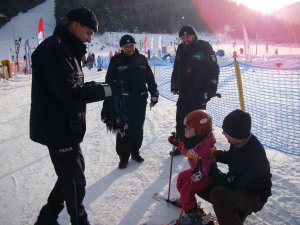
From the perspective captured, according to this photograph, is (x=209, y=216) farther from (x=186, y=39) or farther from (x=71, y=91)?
(x=186, y=39)

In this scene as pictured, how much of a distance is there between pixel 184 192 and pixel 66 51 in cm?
179

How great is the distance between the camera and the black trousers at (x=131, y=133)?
5.13 meters

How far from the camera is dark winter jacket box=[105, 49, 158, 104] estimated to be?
498cm

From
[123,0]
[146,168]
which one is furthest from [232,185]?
[123,0]

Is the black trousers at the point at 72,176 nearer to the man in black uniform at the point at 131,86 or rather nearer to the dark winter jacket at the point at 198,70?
the man in black uniform at the point at 131,86

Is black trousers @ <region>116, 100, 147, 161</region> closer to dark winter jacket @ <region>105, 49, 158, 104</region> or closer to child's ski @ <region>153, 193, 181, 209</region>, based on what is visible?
dark winter jacket @ <region>105, 49, 158, 104</region>

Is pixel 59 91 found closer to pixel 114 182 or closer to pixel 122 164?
pixel 114 182

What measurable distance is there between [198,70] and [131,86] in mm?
1091

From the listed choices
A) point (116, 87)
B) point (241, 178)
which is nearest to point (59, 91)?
point (116, 87)

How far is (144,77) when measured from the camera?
17.1 ft

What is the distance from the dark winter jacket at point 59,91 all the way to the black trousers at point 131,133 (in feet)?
7.01

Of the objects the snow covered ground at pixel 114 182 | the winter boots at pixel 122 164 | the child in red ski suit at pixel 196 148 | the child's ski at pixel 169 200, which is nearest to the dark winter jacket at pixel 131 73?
the winter boots at pixel 122 164

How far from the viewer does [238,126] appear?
9.54 feet

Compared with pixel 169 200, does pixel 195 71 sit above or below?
above
